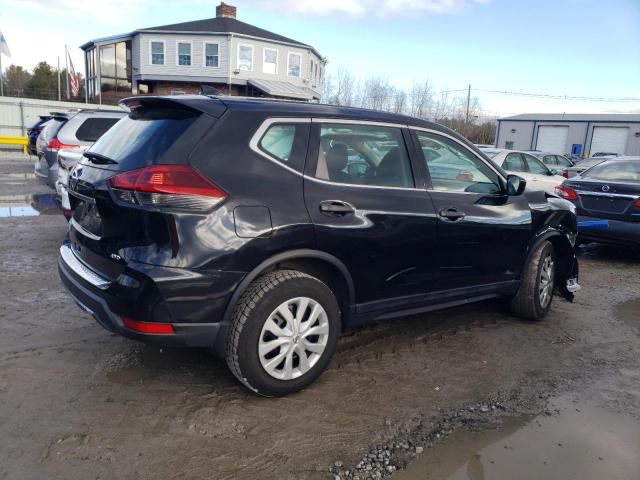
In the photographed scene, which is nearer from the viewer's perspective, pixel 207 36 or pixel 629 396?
pixel 629 396

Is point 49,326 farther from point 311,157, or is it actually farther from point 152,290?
point 311,157

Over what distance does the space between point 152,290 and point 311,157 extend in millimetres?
1289

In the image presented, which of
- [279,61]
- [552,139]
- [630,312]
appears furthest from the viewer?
[552,139]

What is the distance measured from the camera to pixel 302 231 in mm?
3295

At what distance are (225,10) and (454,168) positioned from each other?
37.1m

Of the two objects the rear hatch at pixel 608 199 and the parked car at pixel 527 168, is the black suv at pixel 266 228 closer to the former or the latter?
the rear hatch at pixel 608 199

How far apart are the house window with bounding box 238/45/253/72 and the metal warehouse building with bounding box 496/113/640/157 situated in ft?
98.1

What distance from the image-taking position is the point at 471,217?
4207mm

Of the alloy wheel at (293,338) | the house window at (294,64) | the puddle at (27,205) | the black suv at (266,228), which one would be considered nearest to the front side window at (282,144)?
the black suv at (266,228)

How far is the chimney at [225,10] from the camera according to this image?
122 ft

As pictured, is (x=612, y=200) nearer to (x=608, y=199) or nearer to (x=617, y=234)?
(x=608, y=199)

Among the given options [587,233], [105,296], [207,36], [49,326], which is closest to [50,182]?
[49,326]

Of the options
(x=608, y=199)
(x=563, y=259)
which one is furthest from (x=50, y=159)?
(x=608, y=199)

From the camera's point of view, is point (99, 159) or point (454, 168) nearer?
point (99, 159)
